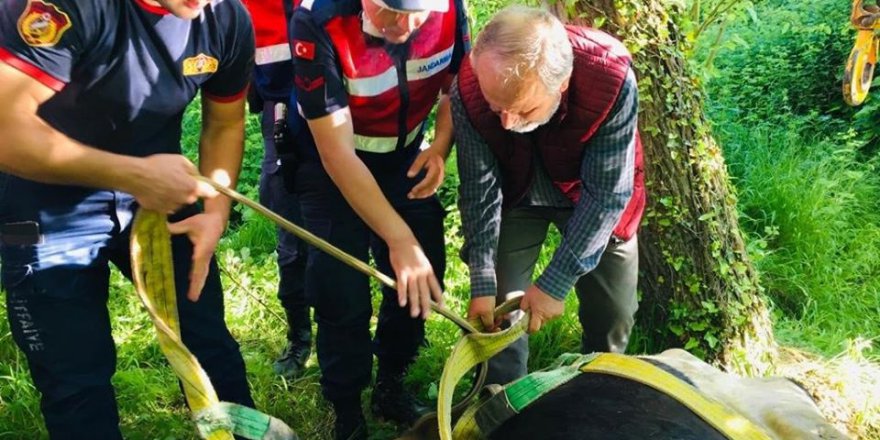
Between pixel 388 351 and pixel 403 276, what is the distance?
2.65 feet

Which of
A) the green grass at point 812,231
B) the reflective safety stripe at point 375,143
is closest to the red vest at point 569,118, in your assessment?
the reflective safety stripe at point 375,143

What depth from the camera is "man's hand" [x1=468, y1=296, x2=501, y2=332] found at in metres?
2.39

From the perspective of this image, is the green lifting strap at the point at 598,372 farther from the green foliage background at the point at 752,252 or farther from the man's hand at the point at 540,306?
the green foliage background at the point at 752,252

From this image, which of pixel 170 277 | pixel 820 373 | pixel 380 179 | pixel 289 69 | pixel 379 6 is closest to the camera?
pixel 170 277

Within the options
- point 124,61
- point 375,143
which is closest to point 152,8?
point 124,61

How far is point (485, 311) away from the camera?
2402mm

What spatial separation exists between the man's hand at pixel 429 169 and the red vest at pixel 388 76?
116 mm

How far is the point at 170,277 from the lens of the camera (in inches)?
75.6

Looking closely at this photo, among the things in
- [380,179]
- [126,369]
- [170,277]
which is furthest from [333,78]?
[126,369]

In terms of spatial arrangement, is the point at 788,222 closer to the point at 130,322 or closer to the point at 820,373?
the point at 820,373

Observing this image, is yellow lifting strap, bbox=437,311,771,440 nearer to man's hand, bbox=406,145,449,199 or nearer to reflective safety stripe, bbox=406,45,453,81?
man's hand, bbox=406,145,449,199

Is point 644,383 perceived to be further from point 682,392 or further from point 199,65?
point 199,65

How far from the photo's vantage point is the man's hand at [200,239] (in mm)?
2033

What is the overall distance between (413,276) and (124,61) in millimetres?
935
